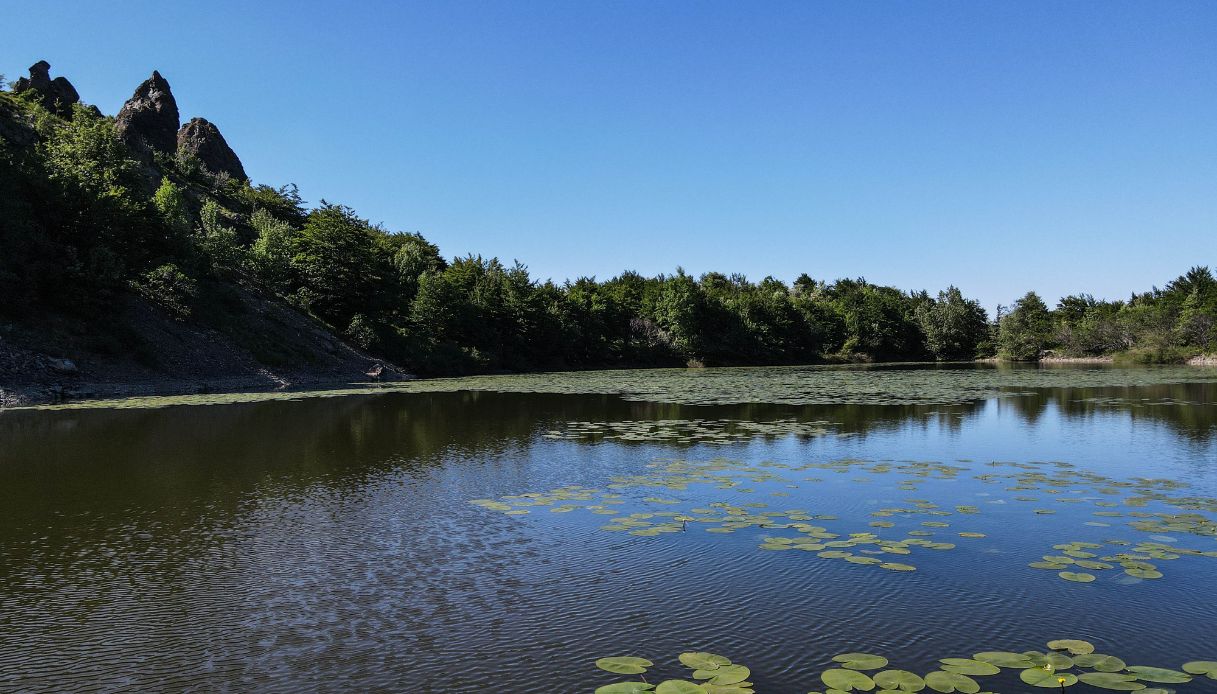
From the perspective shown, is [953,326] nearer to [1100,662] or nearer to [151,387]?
[151,387]

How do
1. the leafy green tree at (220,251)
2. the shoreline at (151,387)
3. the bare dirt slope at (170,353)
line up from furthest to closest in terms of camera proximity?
the leafy green tree at (220,251)
the bare dirt slope at (170,353)
the shoreline at (151,387)

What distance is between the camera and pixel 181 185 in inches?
3145

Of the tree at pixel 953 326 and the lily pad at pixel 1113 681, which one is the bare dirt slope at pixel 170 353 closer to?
the lily pad at pixel 1113 681

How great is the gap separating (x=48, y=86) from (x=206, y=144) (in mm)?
21896

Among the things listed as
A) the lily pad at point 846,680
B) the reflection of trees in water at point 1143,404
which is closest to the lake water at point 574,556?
the lily pad at point 846,680

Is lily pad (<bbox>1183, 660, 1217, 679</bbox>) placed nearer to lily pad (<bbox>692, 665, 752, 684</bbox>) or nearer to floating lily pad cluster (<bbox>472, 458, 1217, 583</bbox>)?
floating lily pad cluster (<bbox>472, 458, 1217, 583</bbox>)

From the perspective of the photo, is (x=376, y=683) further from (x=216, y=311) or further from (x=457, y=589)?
(x=216, y=311)

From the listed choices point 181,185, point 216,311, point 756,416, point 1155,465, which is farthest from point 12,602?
point 181,185

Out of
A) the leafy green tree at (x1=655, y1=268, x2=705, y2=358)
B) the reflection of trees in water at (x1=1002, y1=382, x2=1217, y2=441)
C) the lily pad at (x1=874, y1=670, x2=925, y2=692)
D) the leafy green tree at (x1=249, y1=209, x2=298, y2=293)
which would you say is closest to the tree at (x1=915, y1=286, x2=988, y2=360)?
the leafy green tree at (x1=655, y1=268, x2=705, y2=358)

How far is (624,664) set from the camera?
17.1 feet

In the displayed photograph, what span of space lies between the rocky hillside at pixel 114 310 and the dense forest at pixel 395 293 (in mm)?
153

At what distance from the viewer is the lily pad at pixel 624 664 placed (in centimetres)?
510

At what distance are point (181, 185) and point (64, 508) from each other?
276 ft

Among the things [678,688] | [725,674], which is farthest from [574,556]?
[678,688]
